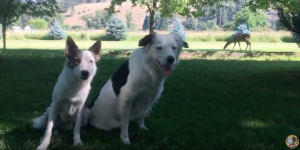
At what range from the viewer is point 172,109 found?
6438mm

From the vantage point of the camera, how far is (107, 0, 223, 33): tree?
82.7 feet

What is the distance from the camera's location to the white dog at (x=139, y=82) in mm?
4410

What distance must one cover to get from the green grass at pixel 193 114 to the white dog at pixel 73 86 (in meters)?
0.27

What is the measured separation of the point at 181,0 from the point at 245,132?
67.6 ft

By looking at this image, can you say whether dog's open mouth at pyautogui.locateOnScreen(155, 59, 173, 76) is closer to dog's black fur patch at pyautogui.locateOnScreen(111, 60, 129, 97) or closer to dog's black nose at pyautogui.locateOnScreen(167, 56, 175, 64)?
dog's black nose at pyautogui.locateOnScreen(167, 56, 175, 64)

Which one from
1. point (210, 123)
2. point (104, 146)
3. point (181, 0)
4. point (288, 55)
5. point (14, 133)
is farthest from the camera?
point (181, 0)

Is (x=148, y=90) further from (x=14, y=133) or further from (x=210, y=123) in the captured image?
(x=14, y=133)

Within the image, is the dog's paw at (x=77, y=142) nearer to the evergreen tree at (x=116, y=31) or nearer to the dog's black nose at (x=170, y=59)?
the dog's black nose at (x=170, y=59)

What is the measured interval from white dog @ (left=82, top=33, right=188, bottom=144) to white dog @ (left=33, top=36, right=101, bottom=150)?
1.55 ft

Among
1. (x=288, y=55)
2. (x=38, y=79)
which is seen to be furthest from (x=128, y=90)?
(x=288, y=55)

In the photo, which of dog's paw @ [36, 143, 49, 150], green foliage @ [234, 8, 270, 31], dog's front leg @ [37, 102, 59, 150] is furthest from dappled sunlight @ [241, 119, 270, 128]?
green foliage @ [234, 8, 270, 31]

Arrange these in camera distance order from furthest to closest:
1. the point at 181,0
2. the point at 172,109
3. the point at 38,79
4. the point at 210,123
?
the point at 181,0 → the point at 38,79 → the point at 172,109 → the point at 210,123

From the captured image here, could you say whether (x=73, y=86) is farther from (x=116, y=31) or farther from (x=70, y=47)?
(x=116, y=31)

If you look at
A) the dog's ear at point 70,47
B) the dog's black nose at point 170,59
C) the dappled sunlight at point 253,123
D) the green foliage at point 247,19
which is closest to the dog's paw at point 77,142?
the dog's ear at point 70,47
